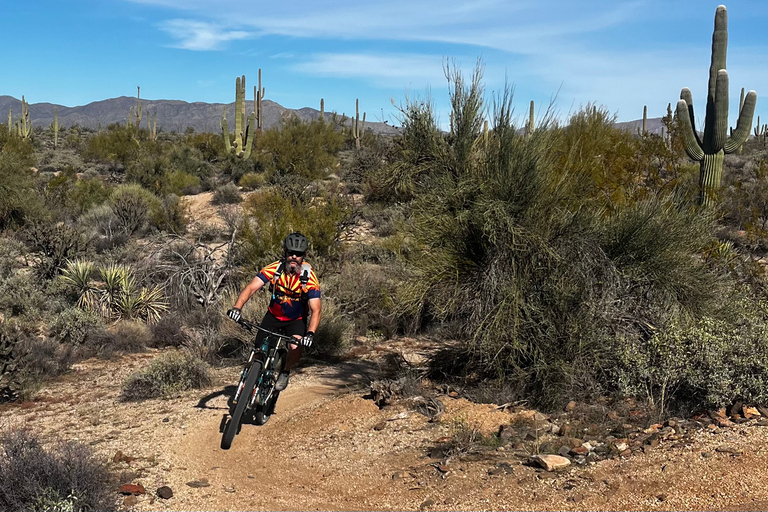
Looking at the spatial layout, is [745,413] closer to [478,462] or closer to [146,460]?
[478,462]

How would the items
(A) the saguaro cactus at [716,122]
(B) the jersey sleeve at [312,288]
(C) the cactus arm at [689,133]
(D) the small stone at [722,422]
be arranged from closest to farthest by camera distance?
1. (D) the small stone at [722,422]
2. (B) the jersey sleeve at [312,288]
3. (A) the saguaro cactus at [716,122]
4. (C) the cactus arm at [689,133]

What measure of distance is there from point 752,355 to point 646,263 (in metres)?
1.62

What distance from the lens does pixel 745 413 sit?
234 inches

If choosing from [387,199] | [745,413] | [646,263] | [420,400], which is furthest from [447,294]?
[387,199]

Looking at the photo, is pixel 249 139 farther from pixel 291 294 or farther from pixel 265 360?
pixel 265 360

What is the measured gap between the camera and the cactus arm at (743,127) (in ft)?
51.3

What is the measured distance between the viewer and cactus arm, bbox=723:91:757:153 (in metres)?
15.6

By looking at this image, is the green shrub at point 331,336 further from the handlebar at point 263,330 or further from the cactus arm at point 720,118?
the cactus arm at point 720,118

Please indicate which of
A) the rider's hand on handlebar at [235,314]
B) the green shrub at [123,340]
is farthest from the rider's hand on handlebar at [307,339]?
the green shrub at [123,340]

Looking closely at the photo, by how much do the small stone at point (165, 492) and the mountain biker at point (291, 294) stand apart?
161cm

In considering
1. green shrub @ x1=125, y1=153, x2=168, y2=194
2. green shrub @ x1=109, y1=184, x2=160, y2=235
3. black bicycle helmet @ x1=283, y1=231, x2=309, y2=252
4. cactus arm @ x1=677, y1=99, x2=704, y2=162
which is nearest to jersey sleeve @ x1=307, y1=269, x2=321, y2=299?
black bicycle helmet @ x1=283, y1=231, x2=309, y2=252

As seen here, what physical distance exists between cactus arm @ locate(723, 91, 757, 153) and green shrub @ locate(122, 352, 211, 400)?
523 inches

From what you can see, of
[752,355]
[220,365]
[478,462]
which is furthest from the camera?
[220,365]

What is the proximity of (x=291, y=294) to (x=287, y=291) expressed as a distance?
50 mm
